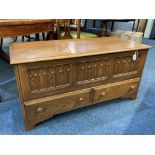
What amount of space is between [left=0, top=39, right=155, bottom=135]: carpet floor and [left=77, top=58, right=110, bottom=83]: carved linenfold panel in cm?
37

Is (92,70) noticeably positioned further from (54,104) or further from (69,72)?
(54,104)

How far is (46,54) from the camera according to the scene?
4.07ft

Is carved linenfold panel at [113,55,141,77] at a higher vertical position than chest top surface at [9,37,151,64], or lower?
lower

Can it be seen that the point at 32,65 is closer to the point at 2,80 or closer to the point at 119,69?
the point at 119,69

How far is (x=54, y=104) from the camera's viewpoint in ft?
4.52

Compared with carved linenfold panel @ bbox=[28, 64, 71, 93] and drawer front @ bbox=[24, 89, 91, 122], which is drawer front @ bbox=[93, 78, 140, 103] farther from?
carved linenfold panel @ bbox=[28, 64, 71, 93]

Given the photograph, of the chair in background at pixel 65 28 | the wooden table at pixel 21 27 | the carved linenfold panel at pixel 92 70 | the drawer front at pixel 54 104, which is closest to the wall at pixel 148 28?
the chair in background at pixel 65 28

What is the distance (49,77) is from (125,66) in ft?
2.43

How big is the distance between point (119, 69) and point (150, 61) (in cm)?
172

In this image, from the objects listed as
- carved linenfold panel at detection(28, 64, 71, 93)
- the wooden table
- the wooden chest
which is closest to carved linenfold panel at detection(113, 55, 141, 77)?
the wooden chest

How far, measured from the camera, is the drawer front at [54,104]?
130 centimetres

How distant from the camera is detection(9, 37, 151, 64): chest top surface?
3.88ft
